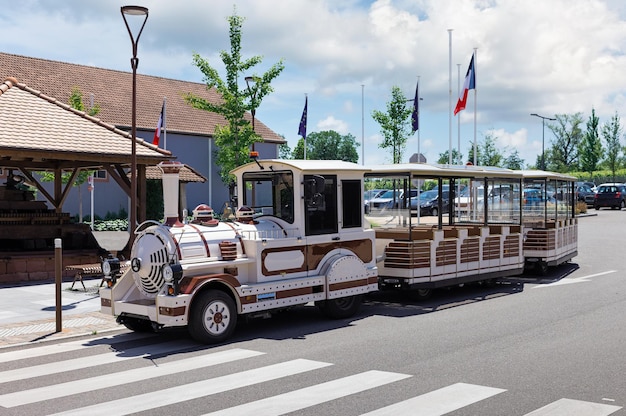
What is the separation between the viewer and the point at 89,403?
675 centimetres

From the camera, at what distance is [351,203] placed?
37.6ft

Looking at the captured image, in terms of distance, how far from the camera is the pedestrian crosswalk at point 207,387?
6.46 meters

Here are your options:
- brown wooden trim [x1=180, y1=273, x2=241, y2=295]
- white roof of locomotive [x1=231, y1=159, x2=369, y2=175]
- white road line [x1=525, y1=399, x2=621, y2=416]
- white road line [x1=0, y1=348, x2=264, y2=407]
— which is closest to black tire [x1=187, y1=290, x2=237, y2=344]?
brown wooden trim [x1=180, y1=273, x2=241, y2=295]

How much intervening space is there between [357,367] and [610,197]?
138 feet

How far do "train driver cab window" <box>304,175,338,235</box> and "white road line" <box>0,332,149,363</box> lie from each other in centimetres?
299

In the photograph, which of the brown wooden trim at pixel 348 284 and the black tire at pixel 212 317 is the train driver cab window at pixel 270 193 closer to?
the brown wooden trim at pixel 348 284

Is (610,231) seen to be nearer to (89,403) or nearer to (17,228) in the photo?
(17,228)

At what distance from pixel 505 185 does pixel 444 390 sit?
1039cm

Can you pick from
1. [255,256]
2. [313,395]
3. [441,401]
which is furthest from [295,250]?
[441,401]

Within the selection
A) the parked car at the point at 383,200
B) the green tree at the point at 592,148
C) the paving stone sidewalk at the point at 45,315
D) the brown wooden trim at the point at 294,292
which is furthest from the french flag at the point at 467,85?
the green tree at the point at 592,148

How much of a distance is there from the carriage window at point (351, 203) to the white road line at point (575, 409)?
5371 mm

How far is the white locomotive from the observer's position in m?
9.37

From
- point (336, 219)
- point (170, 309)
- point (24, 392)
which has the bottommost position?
point (24, 392)

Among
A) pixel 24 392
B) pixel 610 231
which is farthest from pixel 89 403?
pixel 610 231
